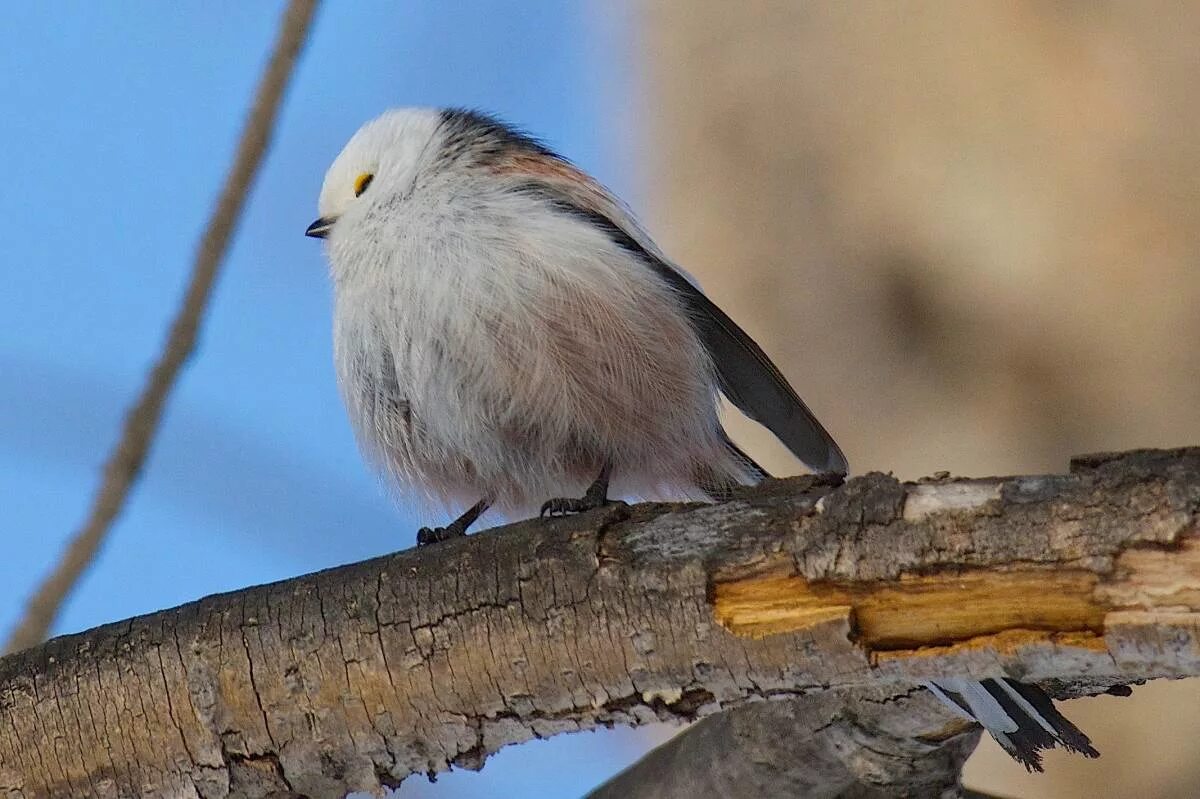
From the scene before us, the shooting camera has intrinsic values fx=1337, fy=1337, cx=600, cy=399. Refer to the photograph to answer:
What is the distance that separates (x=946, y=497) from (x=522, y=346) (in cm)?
105

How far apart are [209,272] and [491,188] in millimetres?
818

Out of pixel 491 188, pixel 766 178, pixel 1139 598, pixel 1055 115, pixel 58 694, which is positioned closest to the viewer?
pixel 1139 598

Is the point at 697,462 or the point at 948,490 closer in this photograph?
the point at 948,490

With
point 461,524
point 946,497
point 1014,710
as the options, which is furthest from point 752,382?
point 946,497

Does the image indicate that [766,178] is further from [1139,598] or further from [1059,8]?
[1139,598]

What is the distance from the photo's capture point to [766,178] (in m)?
4.12

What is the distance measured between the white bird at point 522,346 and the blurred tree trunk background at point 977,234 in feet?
4.47

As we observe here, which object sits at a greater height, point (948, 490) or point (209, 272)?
point (209, 272)

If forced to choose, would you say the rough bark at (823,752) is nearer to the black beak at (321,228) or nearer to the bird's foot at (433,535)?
the bird's foot at (433,535)

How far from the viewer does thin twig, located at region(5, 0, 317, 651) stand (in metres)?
1.84

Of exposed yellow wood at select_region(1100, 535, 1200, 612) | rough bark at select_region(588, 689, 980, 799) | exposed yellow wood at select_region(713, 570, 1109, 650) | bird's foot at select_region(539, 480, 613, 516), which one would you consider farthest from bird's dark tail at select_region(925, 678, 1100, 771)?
bird's foot at select_region(539, 480, 613, 516)

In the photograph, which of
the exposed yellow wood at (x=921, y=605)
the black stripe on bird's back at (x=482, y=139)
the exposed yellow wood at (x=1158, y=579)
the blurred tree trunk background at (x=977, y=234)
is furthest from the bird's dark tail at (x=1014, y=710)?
the blurred tree trunk background at (x=977, y=234)

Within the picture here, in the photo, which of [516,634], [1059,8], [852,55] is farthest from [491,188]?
[1059,8]

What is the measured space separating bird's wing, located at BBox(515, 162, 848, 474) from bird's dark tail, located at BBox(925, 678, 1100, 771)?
2.72ft
